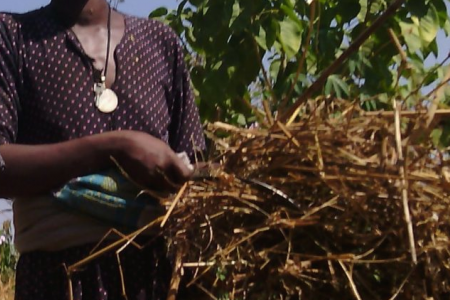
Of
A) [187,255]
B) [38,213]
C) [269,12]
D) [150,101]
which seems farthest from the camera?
[269,12]

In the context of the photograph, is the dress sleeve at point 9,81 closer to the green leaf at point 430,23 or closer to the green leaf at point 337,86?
the green leaf at point 337,86

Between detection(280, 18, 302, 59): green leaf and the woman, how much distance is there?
2.87ft

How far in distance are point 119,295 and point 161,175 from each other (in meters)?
0.24

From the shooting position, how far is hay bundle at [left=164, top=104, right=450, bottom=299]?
5.77 ft

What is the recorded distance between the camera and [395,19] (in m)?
3.20

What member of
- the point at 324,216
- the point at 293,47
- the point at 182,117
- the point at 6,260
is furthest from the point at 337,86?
the point at 6,260

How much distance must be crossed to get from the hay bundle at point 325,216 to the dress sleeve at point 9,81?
0.35 metres

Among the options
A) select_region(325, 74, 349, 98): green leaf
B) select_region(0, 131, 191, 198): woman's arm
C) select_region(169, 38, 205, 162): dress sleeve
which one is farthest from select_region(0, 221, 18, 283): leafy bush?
select_region(0, 131, 191, 198): woman's arm

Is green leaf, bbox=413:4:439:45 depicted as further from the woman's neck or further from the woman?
the woman's neck

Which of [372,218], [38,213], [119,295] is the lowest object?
[119,295]

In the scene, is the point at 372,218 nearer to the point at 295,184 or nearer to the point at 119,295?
the point at 295,184

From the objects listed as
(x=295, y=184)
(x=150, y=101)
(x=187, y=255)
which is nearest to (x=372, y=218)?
(x=295, y=184)

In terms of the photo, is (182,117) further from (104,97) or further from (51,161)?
(51,161)

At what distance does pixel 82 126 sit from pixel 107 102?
0.21 ft
